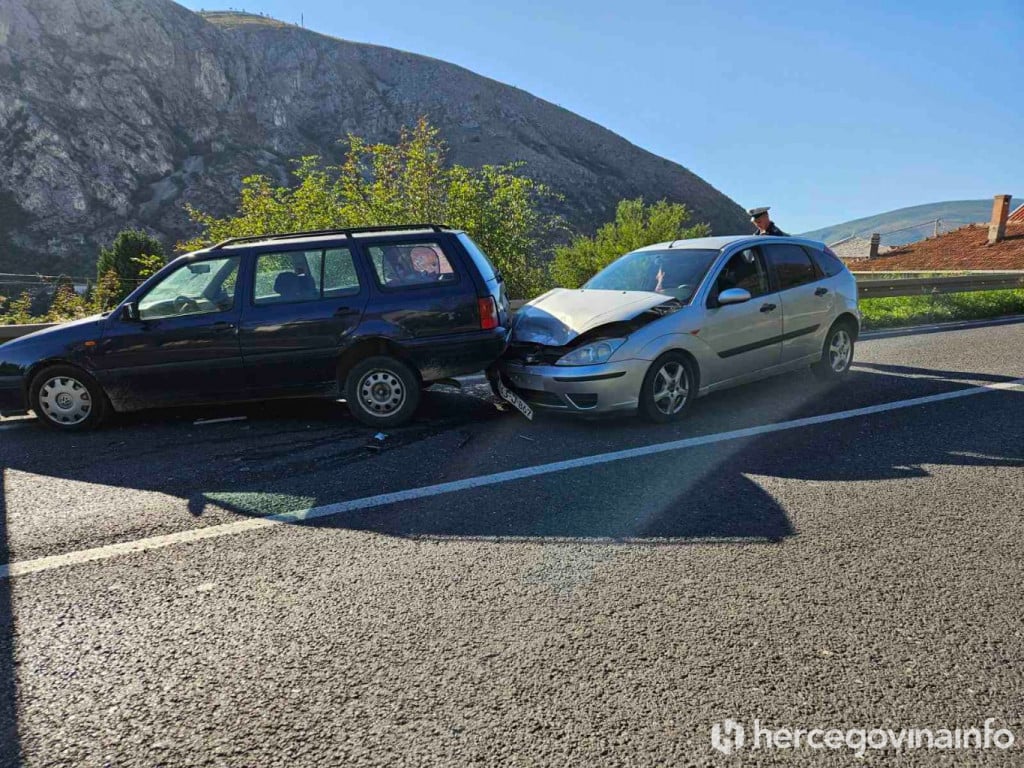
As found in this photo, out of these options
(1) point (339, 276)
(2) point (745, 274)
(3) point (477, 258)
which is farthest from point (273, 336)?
(2) point (745, 274)

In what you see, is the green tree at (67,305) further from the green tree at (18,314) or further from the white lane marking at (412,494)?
the white lane marking at (412,494)

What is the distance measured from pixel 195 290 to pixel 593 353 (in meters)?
3.59

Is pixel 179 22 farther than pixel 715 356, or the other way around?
pixel 179 22

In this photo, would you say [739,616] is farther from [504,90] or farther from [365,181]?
[504,90]

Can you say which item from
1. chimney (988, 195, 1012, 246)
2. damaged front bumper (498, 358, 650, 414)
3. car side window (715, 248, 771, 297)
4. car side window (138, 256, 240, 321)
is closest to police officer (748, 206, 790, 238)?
car side window (715, 248, 771, 297)

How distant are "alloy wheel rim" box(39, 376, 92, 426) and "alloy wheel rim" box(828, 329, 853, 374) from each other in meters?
7.58

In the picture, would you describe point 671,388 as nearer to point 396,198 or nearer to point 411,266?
point 411,266

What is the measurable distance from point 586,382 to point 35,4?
117 m

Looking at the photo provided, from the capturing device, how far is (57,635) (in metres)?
2.63

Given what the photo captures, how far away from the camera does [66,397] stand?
222 inches

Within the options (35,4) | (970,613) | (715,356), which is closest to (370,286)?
(715,356)

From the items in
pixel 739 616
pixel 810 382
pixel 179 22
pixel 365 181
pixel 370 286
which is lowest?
pixel 739 616

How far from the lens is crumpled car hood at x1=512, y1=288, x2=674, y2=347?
5.74 meters

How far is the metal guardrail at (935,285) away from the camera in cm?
1465
